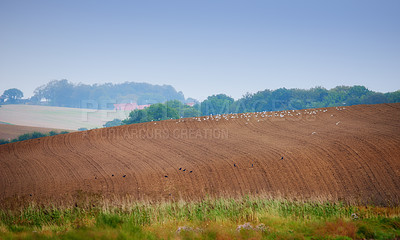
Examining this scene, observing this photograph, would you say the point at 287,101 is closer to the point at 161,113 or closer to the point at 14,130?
the point at 161,113

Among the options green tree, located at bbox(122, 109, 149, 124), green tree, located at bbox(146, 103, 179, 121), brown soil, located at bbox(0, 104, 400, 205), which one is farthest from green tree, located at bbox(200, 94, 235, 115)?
brown soil, located at bbox(0, 104, 400, 205)

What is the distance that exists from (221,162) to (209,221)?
7.10 metres

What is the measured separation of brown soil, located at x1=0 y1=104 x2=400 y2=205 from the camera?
539 inches

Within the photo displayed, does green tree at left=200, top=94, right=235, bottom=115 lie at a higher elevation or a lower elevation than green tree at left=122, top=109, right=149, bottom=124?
higher

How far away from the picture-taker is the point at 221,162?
16766mm

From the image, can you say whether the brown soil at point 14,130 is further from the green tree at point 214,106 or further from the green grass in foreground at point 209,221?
the green grass in foreground at point 209,221

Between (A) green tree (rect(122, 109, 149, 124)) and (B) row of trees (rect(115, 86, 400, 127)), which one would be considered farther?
(B) row of trees (rect(115, 86, 400, 127))

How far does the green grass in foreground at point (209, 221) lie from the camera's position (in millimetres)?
8383

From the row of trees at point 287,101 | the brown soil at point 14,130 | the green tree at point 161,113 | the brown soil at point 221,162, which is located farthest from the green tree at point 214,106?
the brown soil at point 221,162

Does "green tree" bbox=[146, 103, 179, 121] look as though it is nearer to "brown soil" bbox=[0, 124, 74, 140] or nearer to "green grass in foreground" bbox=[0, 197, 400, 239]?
"brown soil" bbox=[0, 124, 74, 140]

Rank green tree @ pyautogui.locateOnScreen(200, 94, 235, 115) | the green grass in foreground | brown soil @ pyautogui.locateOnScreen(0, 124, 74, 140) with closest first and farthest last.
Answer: the green grass in foreground
brown soil @ pyautogui.locateOnScreen(0, 124, 74, 140)
green tree @ pyautogui.locateOnScreen(200, 94, 235, 115)

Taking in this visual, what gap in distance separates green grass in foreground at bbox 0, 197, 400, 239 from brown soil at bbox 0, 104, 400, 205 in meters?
1.63

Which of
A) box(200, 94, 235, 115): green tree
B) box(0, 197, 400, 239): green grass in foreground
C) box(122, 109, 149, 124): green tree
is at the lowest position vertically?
box(0, 197, 400, 239): green grass in foreground

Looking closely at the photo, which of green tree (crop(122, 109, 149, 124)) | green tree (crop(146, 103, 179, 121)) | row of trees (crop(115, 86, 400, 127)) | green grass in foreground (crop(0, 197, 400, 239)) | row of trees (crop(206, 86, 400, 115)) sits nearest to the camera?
green grass in foreground (crop(0, 197, 400, 239))
